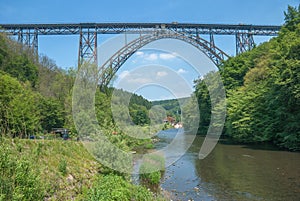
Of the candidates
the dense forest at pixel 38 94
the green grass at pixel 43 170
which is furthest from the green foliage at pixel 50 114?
the green grass at pixel 43 170

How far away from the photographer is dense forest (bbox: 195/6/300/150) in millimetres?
19500

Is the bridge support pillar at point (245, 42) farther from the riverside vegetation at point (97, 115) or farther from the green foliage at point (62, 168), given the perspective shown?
the green foliage at point (62, 168)

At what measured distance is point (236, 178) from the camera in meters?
12.7

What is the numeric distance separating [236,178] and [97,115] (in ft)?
29.2

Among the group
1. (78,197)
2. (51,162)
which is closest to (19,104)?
(51,162)

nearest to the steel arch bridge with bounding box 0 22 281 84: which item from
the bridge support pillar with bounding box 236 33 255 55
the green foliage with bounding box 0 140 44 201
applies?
A: the bridge support pillar with bounding box 236 33 255 55

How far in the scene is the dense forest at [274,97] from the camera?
1950 centimetres

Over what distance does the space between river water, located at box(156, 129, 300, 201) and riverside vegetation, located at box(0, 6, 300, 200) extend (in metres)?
1.76

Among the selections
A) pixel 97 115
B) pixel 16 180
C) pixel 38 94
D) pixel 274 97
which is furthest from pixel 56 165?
pixel 38 94

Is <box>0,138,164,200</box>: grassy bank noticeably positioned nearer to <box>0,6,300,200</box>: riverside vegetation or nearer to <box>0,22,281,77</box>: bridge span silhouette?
<box>0,6,300,200</box>: riverside vegetation

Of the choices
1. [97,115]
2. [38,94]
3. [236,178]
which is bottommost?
[236,178]

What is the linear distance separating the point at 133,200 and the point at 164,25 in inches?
Result: 1137

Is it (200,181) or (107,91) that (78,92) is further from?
(200,181)

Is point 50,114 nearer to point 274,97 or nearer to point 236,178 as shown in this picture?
point 236,178
